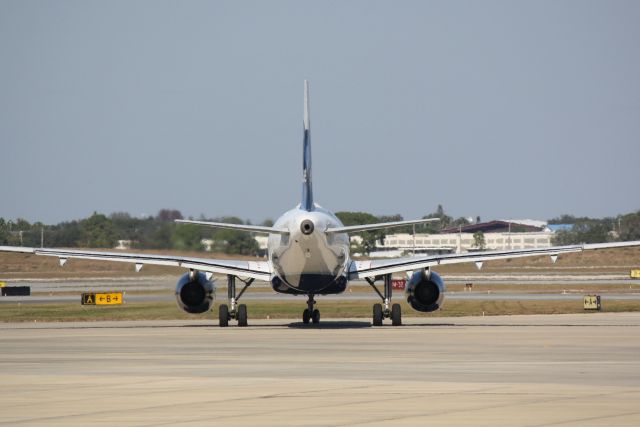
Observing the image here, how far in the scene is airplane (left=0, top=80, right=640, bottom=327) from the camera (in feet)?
156

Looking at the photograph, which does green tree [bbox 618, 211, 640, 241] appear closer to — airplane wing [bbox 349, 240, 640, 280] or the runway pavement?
airplane wing [bbox 349, 240, 640, 280]

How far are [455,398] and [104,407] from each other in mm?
5617

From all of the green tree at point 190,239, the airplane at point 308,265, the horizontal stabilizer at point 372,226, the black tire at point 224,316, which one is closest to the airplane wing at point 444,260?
the airplane at point 308,265

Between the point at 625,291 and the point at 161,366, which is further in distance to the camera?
the point at 625,291

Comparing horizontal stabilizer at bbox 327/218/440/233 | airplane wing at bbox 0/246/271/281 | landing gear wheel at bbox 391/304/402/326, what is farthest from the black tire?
landing gear wheel at bbox 391/304/402/326

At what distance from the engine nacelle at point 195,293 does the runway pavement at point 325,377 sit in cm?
567

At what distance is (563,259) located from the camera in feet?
554

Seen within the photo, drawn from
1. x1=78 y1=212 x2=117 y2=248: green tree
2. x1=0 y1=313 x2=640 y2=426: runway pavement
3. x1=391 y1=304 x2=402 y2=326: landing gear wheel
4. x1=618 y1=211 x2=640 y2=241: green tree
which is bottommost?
x1=0 y1=313 x2=640 y2=426: runway pavement

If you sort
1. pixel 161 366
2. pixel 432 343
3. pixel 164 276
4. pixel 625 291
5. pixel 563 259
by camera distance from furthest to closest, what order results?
1. pixel 563 259
2. pixel 164 276
3. pixel 625 291
4. pixel 432 343
5. pixel 161 366

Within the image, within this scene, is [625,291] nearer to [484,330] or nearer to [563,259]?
[484,330]

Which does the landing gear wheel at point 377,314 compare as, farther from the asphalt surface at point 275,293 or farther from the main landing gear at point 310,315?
the asphalt surface at point 275,293

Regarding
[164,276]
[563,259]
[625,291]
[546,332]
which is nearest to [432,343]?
[546,332]

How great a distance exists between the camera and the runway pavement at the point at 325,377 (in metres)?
19.1

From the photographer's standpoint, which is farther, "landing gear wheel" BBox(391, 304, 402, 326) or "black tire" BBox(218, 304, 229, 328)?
"black tire" BBox(218, 304, 229, 328)
